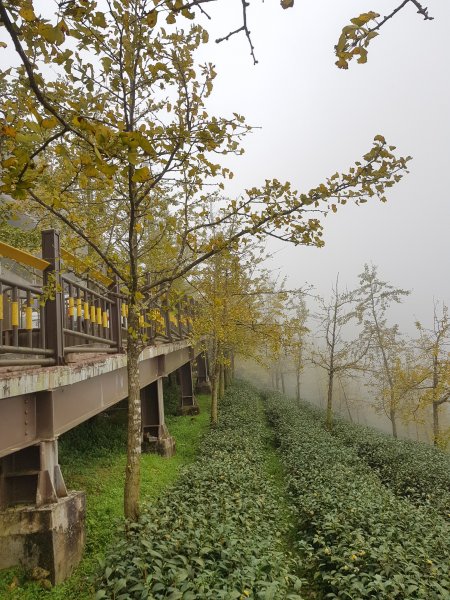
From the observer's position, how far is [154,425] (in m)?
11.1

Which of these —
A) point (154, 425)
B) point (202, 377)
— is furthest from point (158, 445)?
point (202, 377)

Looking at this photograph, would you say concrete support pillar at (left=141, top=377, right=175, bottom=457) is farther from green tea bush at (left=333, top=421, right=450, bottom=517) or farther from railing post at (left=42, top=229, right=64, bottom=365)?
railing post at (left=42, top=229, right=64, bottom=365)

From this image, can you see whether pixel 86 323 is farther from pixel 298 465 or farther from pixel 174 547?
pixel 298 465

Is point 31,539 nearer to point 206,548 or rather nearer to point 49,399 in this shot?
point 49,399

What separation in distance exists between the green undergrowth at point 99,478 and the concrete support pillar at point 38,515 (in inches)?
7.7

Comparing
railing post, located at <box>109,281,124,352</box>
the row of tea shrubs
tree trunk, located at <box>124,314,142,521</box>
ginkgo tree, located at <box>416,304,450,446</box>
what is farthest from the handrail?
ginkgo tree, located at <box>416,304,450,446</box>

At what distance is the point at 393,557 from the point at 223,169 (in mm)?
5512

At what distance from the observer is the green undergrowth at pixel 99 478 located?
15.2 feet

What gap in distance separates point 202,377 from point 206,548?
Result: 20531 mm

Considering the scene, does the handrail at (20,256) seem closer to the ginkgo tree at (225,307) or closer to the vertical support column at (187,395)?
the ginkgo tree at (225,307)

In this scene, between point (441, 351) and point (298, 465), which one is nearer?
point (298, 465)

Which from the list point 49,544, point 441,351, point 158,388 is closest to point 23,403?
point 49,544

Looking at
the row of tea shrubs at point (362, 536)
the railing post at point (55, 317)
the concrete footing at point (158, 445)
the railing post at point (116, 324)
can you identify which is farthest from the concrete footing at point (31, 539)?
the concrete footing at point (158, 445)

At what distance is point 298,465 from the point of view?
10219mm
